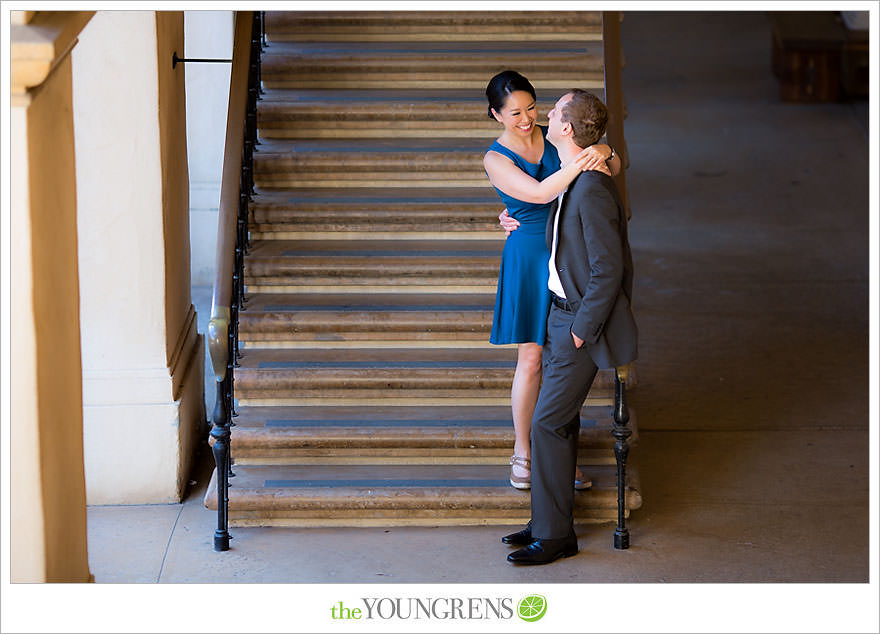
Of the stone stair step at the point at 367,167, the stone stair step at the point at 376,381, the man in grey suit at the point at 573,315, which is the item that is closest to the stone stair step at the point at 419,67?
the stone stair step at the point at 367,167

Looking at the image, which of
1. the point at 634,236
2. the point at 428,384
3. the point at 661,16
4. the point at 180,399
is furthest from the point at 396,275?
the point at 661,16

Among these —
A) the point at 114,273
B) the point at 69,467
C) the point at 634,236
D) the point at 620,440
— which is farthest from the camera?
the point at 634,236

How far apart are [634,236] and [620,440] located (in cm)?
566

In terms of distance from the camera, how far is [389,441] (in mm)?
5906

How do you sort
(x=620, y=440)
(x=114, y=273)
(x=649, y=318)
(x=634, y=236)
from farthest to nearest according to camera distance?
(x=634, y=236) < (x=649, y=318) < (x=114, y=273) < (x=620, y=440)

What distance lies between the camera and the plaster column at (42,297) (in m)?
3.40

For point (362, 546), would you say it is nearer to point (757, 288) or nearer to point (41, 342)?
point (41, 342)

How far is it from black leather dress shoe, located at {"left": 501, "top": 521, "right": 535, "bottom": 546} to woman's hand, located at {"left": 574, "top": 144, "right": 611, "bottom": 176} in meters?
1.58

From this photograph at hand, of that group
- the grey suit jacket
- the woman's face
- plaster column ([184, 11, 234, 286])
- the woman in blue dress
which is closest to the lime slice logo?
the grey suit jacket

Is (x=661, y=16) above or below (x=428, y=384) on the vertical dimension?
above

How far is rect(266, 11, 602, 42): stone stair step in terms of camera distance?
755 cm

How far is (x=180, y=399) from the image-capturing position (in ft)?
20.1

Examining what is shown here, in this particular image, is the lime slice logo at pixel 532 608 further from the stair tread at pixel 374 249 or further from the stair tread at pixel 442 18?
the stair tread at pixel 442 18

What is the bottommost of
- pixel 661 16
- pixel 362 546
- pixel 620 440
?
pixel 362 546
